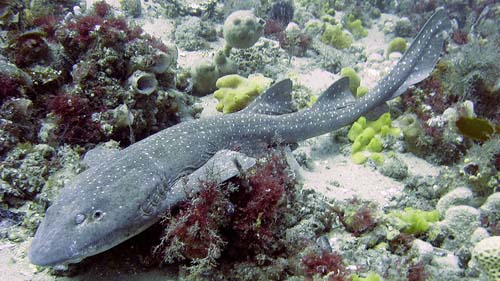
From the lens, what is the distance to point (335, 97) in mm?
6820

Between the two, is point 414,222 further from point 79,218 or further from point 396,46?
point 396,46

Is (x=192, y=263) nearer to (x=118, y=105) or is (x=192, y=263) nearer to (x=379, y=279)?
(x=379, y=279)

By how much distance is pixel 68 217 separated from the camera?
3557mm

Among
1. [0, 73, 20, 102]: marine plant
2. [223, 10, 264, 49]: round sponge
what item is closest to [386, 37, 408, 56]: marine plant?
[223, 10, 264, 49]: round sponge

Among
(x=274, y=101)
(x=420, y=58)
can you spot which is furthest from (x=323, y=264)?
(x=420, y=58)

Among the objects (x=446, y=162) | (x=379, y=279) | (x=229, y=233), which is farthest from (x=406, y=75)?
(x=229, y=233)

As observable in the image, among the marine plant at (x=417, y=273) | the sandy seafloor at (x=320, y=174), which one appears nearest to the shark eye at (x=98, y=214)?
the sandy seafloor at (x=320, y=174)

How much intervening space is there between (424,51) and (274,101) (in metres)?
3.49

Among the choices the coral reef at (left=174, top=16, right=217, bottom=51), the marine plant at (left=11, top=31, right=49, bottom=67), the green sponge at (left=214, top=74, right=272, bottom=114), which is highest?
the marine plant at (left=11, top=31, right=49, bottom=67)

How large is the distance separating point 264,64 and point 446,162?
17.2ft

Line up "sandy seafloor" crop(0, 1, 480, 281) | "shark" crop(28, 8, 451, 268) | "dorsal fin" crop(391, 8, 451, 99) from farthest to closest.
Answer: "dorsal fin" crop(391, 8, 451, 99) → "sandy seafloor" crop(0, 1, 480, 281) → "shark" crop(28, 8, 451, 268)

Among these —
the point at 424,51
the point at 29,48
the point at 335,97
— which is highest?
the point at 424,51

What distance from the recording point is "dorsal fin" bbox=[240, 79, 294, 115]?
6.37 meters

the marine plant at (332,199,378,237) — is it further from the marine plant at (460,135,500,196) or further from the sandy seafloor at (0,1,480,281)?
the marine plant at (460,135,500,196)
